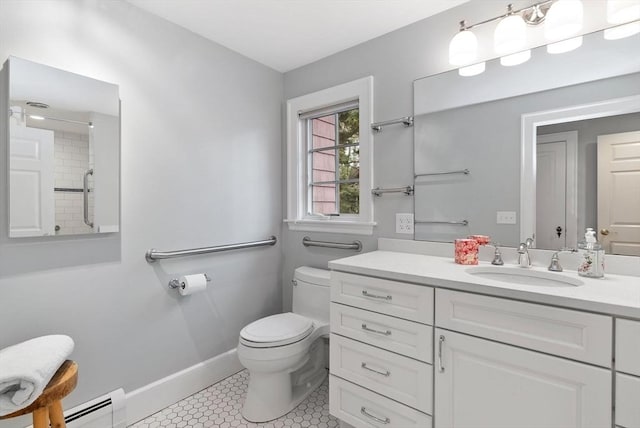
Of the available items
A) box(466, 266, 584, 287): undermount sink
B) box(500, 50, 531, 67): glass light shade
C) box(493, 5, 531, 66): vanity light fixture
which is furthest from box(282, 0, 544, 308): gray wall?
box(466, 266, 584, 287): undermount sink

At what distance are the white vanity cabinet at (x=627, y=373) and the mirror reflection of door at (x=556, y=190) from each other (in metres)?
0.58

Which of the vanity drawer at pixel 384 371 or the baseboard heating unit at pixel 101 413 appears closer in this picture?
the vanity drawer at pixel 384 371

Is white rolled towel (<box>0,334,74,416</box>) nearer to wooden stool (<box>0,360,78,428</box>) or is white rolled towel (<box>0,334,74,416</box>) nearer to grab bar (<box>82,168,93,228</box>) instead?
wooden stool (<box>0,360,78,428</box>)

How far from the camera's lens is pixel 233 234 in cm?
213

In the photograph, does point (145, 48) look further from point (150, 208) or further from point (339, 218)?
point (339, 218)

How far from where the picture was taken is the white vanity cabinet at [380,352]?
1.25m

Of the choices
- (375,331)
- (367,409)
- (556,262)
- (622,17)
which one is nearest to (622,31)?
(622,17)

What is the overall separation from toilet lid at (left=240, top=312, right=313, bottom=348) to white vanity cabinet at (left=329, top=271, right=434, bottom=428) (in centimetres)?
26

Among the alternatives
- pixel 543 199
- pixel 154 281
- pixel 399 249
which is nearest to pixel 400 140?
pixel 399 249

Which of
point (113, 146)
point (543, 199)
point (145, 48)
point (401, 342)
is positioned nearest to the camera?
point (401, 342)

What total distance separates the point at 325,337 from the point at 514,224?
1.25 metres

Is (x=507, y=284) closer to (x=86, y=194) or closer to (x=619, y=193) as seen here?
(x=619, y=193)

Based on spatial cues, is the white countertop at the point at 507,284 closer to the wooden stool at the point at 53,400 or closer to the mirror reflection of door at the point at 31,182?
the wooden stool at the point at 53,400

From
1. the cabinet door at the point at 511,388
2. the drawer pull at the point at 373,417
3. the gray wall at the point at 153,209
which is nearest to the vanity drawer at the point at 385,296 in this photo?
the cabinet door at the point at 511,388
